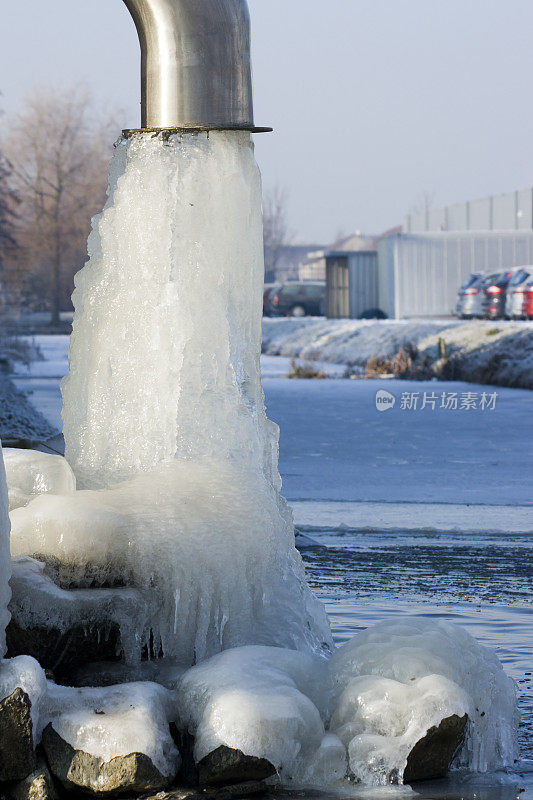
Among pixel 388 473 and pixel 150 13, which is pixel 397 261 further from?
pixel 150 13

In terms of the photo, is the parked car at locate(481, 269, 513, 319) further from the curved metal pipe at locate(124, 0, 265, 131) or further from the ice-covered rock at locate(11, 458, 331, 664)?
the ice-covered rock at locate(11, 458, 331, 664)

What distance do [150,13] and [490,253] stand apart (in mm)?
37675

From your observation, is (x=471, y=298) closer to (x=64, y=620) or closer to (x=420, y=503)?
(x=420, y=503)

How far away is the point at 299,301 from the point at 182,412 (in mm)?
43183

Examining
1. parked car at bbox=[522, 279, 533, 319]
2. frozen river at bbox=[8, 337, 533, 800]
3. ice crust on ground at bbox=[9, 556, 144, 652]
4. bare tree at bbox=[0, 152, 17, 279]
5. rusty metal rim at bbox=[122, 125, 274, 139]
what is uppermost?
bare tree at bbox=[0, 152, 17, 279]

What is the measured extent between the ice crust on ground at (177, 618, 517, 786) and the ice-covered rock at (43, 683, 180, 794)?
5.9 inches

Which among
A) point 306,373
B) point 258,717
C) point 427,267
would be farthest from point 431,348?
point 258,717

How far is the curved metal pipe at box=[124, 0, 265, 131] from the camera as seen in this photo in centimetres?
565

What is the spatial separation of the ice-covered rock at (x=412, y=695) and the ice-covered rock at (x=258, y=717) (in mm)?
100

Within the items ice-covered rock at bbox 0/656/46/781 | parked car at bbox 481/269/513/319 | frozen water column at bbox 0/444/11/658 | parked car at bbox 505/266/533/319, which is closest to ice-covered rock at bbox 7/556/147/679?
frozen water column at bbox 0/444/11/658

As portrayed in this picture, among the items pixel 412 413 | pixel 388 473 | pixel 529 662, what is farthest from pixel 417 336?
pixel 529 662

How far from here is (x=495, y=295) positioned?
32625mm

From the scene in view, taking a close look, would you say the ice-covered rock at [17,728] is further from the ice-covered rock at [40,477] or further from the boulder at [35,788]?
the ice-covered rock at [40,477]

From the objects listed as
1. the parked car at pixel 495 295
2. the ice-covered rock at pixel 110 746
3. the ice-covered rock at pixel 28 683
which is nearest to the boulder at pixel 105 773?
the ice-covered rock at pixel 110 746
